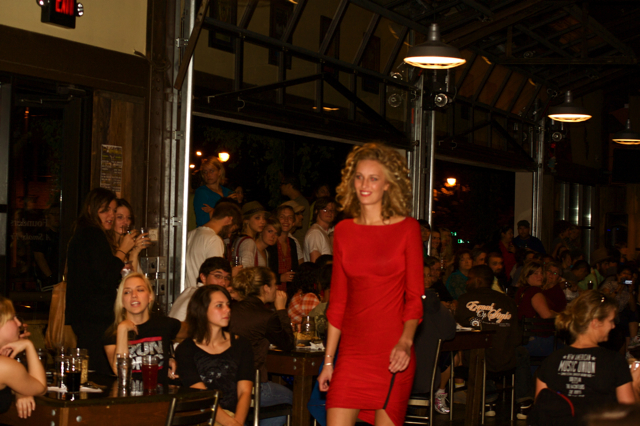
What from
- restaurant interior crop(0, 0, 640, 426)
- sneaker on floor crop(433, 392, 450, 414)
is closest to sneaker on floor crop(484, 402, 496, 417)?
sneaker on floor crop(433, 392, 450, 414)

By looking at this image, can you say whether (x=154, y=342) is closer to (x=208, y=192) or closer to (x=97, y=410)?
(x=97, y=410)

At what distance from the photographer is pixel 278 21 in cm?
815

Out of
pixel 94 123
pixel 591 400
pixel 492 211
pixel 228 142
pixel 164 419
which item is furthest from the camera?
pixel 492 211

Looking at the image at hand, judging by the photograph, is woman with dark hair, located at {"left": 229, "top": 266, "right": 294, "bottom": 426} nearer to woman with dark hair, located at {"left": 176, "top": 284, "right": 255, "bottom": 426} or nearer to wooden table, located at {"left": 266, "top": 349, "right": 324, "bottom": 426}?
wooden table, located at {"left": 266, "top": 349, "right": 324, "bottom": 426}

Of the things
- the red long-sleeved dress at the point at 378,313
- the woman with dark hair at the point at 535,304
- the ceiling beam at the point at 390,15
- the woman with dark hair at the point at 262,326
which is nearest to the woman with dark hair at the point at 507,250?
the ceiling beam at the point at 390,15

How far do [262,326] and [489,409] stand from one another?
316 centimetres

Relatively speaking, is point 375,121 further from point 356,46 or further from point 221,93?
point 221,93

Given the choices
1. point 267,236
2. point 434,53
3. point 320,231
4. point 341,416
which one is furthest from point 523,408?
→ point 341,416

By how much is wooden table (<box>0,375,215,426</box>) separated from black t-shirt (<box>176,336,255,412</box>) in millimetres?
A: 672

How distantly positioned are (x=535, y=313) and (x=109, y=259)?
440cm

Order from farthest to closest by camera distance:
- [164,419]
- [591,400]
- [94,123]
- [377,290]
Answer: [94,123] < [591,400] < [164,419] < [377,290]

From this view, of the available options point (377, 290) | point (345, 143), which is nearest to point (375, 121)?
point (345, 143)

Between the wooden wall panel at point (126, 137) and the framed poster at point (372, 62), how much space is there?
158 inches

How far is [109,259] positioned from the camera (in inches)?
200
